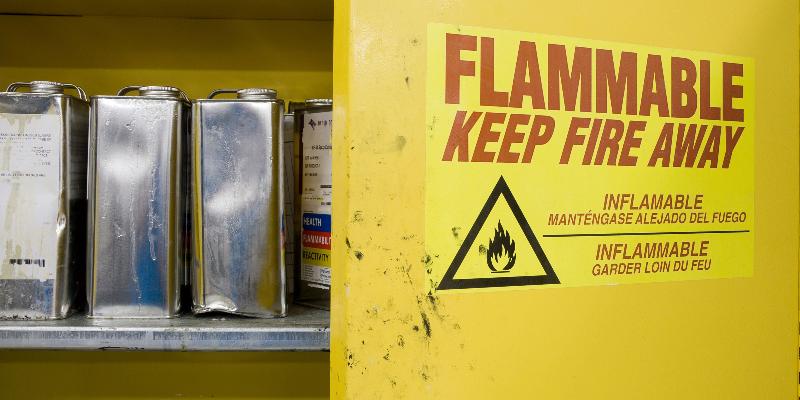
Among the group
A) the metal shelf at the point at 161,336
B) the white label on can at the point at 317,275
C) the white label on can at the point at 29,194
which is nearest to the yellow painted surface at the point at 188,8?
the white label on can at the point at 29,194

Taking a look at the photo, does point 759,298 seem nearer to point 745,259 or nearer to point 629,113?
point 745,259

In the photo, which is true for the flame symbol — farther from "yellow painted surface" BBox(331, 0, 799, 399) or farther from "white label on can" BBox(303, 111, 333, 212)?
"white label on can" BBox(303, 111, 333, 212)

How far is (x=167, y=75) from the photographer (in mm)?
1196

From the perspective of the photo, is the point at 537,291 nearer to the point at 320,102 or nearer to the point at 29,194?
the point at 320,102

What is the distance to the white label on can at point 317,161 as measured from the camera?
0.91 meters

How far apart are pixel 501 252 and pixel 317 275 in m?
0.33

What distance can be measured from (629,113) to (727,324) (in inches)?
11.9

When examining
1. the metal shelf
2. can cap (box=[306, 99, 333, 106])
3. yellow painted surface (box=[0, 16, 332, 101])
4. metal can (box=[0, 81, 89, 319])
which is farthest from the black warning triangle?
yellow painted surface (box=[0, 16, 332, 101])

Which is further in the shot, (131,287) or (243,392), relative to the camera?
(243,392)

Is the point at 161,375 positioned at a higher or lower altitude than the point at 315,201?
lower

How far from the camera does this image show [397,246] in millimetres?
655

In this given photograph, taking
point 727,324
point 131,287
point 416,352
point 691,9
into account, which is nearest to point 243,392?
point 131,287

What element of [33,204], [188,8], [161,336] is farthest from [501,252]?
[188,8]

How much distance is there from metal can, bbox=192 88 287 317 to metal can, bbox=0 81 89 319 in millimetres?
177
